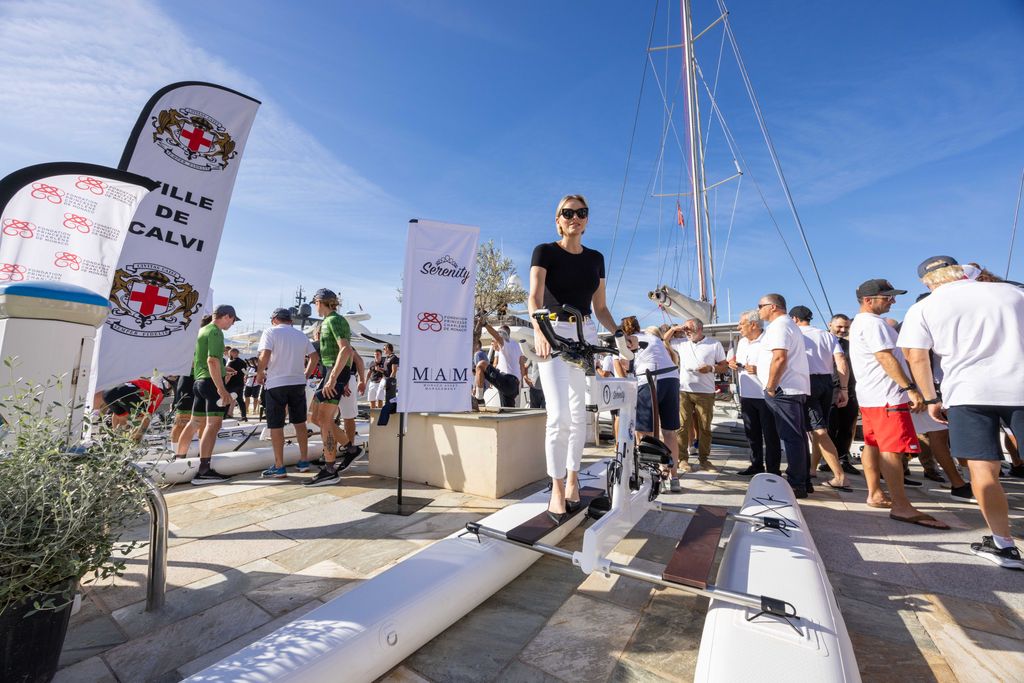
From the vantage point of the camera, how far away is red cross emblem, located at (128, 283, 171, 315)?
330 cm

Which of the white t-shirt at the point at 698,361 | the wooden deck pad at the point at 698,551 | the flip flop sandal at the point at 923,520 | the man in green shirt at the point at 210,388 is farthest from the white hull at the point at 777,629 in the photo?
the man in green shirt at the point at 210,388

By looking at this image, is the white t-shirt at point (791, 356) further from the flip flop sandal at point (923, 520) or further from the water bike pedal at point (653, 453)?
the water bike pedal at point (653, 453)

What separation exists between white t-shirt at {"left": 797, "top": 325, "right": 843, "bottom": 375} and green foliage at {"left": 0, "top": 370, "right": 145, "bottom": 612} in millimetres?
5805

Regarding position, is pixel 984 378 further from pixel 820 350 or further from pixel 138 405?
pixel 138 405

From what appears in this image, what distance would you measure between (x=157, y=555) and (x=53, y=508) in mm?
884

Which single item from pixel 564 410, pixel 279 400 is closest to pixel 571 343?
pixel 564 410

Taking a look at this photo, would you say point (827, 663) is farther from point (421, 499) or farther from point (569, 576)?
point (421, 499)

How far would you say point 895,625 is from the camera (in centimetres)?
200

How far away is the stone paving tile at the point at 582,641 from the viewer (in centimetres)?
171

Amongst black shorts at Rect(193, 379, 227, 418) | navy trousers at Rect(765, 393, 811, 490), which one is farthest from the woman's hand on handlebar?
black shorts at Rect(193, 379, 227, 418)

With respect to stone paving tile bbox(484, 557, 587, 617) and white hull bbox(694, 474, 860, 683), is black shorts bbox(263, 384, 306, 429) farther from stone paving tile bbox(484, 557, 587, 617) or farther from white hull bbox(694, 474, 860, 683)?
white hull bbox(694, 474, 860, 683)

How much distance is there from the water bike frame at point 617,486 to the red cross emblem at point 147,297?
2.93 m

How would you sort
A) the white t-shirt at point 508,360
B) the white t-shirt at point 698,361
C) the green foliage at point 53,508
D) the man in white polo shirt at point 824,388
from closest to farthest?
the green foliage at point 53,508, the man in white polo shirt at point 824,388, the white t-shirt at point 698,361, the white t-shirt at point 508,360

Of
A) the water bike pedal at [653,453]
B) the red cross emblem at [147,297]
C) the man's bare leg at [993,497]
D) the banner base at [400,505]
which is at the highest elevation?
the red cross emblem at [147,297]
